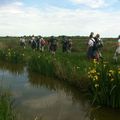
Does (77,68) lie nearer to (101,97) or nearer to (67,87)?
(67,87)

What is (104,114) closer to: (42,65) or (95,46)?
(42,65)

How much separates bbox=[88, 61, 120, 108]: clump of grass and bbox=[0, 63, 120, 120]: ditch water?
31 centimetres

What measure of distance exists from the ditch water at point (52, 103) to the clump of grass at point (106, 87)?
1.01ft

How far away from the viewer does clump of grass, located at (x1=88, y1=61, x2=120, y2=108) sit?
11.8 m

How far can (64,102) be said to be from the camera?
13242 mm

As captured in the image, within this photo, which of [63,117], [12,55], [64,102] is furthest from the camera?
[12,55]

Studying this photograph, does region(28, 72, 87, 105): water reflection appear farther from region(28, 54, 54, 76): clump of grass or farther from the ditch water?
region(28, 54, 54, 76): clump of grass

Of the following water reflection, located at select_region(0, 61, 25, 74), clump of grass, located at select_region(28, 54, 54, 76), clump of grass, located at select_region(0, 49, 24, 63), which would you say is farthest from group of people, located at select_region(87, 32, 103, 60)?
clump of grass, located at select_region(0, 49, 24, 63)

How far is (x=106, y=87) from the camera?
39.4ft

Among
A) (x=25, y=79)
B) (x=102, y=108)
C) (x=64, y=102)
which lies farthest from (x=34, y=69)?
(x=102, y=108)

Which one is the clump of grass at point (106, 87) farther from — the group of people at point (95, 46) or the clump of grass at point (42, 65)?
the group of people at point (95, 46)

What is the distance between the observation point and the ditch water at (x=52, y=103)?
36.4 feet

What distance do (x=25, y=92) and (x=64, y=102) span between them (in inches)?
101

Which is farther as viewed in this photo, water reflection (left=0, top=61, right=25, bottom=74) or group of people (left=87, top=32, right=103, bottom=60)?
water reflection (left=0, top=61, right=25, bottom=74)
